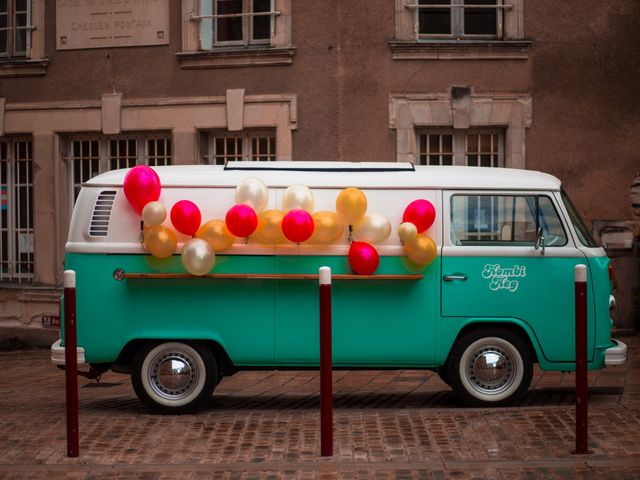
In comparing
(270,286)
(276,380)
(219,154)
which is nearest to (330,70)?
(219,154)

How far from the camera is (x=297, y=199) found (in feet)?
33.1

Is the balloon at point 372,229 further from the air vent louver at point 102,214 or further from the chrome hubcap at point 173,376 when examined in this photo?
the air vent louver at point 102,214

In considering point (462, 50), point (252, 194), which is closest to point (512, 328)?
point (252, 194)

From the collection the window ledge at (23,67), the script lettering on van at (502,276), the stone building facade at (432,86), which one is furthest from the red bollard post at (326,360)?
the window ledge at (23,67)

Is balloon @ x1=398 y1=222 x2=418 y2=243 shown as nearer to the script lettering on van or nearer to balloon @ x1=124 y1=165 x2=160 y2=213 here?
the script lettering on van

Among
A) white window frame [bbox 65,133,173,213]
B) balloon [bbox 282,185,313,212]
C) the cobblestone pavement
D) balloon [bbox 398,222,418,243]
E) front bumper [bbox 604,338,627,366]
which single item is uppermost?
white window frame [bbox 65,133,173,213]

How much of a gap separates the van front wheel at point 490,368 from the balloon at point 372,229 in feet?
3.57

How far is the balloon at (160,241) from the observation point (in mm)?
10039

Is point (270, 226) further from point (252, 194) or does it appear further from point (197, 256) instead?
point (197, 256)

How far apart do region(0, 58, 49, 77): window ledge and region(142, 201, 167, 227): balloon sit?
868cm

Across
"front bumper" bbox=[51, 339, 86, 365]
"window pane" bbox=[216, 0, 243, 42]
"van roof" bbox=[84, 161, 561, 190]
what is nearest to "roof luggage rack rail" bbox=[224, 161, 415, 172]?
"van roof" bbox=[84, 161, 561, 190]

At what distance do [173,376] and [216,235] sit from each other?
3.96 ft

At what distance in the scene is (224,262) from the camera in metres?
10.2

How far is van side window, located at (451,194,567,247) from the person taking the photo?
408 inches
